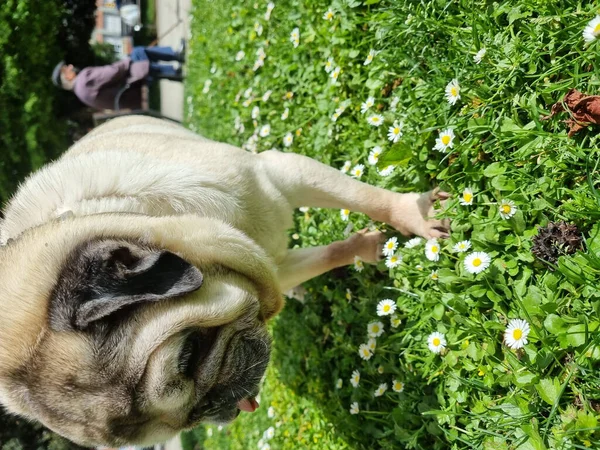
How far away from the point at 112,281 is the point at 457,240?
73.3 inches

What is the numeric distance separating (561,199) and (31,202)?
2660 mm

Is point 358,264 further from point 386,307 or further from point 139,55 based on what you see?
point 139,55

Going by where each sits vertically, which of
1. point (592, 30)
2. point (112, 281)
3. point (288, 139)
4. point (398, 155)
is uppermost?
point (592, 30)

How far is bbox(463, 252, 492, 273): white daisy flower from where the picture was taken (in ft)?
8.77

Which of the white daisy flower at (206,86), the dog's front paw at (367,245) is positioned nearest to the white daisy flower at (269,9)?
the white daisy flower at (206,86)

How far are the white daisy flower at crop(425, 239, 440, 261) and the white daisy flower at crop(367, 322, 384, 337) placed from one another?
0.69 m

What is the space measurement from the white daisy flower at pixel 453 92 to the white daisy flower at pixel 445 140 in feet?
0.55

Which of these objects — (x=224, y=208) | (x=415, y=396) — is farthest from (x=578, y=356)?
(x=224, y=208)

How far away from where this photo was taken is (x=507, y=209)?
261 centimetres

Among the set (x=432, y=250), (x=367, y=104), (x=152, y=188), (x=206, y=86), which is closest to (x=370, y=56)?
(x=367, y=104)

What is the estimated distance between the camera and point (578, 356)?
2143mm

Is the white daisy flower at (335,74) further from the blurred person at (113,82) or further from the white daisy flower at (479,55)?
the blurred person at (113,82)

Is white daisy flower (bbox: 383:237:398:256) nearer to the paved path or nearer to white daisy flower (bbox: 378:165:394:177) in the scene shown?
white daisy flower (bbox: 378:165:394:177)

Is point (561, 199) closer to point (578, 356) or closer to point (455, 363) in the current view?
point (578, 356)
